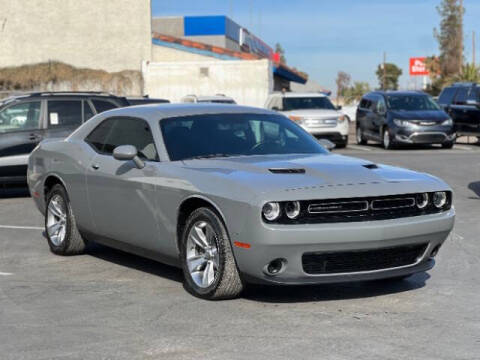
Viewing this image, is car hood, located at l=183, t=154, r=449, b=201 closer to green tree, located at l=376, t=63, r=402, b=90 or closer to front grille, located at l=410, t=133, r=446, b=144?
front grille, located at l=410, t=133, r=446, b=144

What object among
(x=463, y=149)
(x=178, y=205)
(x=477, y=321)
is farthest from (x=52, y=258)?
(x=463, y=149)

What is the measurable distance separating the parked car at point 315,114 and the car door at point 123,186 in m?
17.4

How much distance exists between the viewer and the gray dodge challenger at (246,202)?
661 cm

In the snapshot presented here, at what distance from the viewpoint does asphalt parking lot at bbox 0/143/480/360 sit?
5609mm

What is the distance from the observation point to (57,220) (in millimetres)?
9539

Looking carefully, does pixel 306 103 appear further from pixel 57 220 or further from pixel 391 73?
pixel 391 73

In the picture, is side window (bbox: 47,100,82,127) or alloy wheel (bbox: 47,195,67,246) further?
side window (bbox: 47,100,82,127)

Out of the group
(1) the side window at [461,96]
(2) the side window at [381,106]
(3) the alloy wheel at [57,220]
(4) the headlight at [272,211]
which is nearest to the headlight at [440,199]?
(4) the headlight at [272,211]

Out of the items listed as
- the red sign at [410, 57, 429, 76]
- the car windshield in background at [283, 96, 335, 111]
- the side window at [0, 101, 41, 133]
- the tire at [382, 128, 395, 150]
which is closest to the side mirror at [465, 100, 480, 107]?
the tire at [382, 128, 395, 150]

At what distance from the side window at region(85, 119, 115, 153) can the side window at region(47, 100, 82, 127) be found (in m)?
6.54

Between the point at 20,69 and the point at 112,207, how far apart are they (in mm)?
49390

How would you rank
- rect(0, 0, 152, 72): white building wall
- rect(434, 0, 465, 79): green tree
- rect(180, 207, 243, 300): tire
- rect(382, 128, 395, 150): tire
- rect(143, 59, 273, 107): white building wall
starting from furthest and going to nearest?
rect(434, 0, 465, 79): green tree
rect(0, 0, 152, 72): white building wall
rect(143, 59, 273, 107): white building wall
rect(382, 128, 395, 150): tire
rect(180, 207, 243, 300): tire

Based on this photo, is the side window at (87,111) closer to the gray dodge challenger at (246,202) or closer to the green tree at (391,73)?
the gray dodge challenger at (246,202)

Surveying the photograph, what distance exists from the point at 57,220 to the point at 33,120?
6403 millimetres
